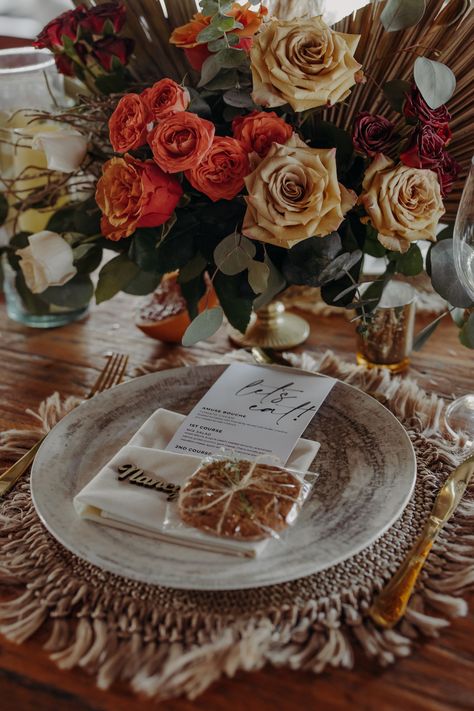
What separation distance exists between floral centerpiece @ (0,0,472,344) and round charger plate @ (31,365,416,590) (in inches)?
3.6

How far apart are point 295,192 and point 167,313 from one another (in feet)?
1.13

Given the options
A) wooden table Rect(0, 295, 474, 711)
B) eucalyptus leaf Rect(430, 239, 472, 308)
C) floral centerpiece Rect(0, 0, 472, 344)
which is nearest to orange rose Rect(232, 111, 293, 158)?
floral centerpiece Rect(0, 0, 472, 344)

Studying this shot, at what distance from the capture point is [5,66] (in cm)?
98

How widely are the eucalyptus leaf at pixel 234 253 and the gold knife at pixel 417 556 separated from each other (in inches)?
10.7

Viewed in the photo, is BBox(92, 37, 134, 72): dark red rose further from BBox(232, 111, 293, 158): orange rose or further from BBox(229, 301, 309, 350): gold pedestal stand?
BBox(229, 301, 309, 350): gold pedestal stand

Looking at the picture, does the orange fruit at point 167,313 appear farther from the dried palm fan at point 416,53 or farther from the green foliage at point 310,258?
the dried palm fan at point 416,53

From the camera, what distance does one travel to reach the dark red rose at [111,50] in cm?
80

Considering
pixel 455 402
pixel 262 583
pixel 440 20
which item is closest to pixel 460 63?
pixel 440 20

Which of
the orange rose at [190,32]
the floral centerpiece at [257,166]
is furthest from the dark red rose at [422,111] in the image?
the orange rose at [190,32]

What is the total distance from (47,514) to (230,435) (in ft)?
0.61

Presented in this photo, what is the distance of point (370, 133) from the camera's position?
26.6 inches

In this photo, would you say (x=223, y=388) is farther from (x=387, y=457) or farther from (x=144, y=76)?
(x=144, y=76)

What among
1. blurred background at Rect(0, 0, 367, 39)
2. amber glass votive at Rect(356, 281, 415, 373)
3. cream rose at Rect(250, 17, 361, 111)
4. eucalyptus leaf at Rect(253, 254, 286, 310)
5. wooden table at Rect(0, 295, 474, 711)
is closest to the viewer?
wooden table at Rect(0, 295, 474, 711)

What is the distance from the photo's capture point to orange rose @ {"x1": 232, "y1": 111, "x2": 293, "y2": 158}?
0.66 metres
